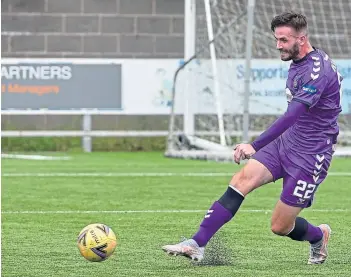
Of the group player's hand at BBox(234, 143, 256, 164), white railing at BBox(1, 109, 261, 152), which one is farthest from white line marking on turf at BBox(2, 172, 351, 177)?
player's hand at BBox(234, 143, 256, 164)

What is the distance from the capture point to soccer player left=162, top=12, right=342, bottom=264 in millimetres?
6355

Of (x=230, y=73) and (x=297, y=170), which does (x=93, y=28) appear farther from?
(x=297, y=170)

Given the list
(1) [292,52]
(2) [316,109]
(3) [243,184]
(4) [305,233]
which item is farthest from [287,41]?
(4) [305,233]

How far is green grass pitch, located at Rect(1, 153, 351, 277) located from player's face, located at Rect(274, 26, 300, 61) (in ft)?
4.02

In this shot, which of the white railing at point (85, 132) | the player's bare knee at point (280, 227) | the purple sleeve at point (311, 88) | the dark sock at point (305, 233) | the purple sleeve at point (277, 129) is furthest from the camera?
the white railing at point (85, 132)

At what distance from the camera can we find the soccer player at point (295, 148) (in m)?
6.36

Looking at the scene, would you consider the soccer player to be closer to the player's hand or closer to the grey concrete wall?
the player's hand

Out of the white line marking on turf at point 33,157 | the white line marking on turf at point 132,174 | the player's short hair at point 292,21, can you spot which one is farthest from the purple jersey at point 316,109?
the white line marking on turf at point 33,157

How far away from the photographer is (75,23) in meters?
18.0

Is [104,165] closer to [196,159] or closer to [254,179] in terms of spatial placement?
[196,159]

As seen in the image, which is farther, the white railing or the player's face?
the white railing

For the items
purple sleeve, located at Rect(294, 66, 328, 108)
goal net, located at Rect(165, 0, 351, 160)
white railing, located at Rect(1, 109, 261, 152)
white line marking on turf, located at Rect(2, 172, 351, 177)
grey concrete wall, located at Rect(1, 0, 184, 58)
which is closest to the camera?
purple sleeve, located at Rect(294, 66, 328, 108)

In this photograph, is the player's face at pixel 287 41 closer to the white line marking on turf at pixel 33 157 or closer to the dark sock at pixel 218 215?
the dark sock at pixel 218 215

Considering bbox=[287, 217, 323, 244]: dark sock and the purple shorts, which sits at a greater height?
the purple shorts
